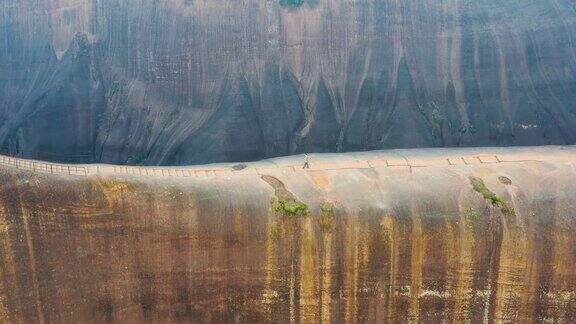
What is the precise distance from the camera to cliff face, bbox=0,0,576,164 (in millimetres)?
17172

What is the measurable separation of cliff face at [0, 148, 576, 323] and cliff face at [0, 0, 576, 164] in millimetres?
4419

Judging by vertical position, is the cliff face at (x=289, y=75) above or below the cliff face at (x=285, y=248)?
above

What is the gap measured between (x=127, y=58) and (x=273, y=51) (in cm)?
405

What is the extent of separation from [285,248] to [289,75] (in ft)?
21.1

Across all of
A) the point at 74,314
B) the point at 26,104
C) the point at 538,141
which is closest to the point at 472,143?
the point at 538,141

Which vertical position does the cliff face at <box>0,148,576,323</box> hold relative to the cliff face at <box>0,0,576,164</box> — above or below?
below

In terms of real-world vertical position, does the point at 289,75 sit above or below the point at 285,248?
above

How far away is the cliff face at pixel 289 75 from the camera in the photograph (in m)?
17.2

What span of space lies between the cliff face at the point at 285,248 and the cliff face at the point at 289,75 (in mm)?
4419

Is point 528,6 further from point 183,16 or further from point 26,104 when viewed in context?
point 26,104

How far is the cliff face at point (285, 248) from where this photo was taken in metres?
11.7

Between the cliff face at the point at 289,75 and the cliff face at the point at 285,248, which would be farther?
the cliff face at the point at 289,75

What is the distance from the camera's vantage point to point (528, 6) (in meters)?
17.3

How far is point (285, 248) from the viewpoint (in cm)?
1224
